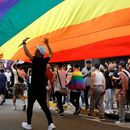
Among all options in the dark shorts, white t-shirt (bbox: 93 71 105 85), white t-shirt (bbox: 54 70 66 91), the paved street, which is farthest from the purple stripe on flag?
the dark shorts

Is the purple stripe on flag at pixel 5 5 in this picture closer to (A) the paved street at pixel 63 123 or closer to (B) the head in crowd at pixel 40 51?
(B) the head in crowd at pixel 40 51

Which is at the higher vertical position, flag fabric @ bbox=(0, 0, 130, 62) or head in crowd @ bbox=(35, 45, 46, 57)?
flag fabric @ bbox=(0, 0, 130, 62)

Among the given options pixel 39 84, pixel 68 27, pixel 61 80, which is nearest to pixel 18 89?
pixel 61 80

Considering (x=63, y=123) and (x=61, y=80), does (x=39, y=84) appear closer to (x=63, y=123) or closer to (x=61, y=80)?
(x=63, y=123)

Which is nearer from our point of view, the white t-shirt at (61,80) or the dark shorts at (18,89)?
the white t-shirt at (61,80)

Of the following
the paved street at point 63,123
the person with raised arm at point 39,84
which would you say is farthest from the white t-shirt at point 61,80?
the person with raised arm at point 39,84

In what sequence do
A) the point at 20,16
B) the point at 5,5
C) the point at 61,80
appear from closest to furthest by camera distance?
the point at 20,16 → the point at 5,5 → the point at 61,80

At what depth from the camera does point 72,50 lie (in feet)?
34.5

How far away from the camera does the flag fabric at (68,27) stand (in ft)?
27.1

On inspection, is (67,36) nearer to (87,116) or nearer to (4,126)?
(4,126)

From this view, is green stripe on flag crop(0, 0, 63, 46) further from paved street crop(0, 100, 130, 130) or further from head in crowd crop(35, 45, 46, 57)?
paved street crop(0, 100, 130, 130)

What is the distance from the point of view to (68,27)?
902 centimetres

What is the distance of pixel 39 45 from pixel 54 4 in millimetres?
1061

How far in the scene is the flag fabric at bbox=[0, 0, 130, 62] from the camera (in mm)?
8266
